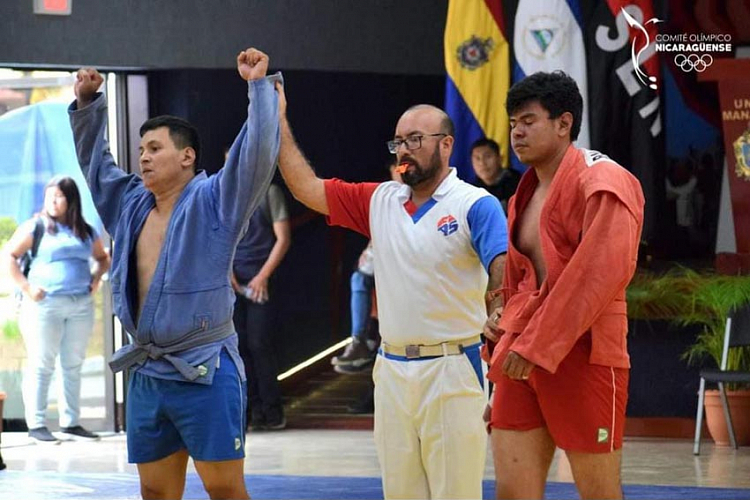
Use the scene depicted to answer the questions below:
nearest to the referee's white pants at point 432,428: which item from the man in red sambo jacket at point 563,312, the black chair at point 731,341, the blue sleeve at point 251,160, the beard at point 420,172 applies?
the man in red sambo jacket at point 563,312

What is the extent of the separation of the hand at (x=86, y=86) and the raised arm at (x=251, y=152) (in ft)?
2.01

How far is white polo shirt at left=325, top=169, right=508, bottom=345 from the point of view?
4547 mm

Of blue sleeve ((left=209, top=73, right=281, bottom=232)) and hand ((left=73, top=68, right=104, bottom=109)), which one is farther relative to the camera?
hand ((left=73, top=68, right=104, bottom=109))

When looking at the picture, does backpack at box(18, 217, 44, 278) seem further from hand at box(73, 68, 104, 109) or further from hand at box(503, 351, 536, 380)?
hand at box(503, 351, 536, 380)

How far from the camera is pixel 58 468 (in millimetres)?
8305

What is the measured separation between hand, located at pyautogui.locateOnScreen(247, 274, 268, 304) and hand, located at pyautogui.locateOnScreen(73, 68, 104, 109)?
14.8 ft

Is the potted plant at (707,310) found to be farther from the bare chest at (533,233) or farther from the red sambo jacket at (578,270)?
the red sambo jacket at (578,270)

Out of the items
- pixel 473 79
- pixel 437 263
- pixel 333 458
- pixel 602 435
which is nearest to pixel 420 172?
pixel 437 263

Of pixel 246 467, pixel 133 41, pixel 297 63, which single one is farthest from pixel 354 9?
pixel 246 467

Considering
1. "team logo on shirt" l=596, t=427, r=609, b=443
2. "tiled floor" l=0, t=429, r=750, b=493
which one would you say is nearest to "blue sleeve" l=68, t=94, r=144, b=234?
"team logo on shirt" l=596, t=427, r=609, b=443

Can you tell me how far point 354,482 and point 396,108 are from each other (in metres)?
6.22

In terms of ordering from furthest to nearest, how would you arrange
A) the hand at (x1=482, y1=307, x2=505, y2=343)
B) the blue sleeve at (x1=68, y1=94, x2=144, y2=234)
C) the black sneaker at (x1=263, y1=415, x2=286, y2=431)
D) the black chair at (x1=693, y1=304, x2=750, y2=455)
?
the black sneaker at (x1=263, y1=415, x2=286, y2=431), the black chair at (x1=693, y1=304, x2=750, y2=455), the blue sleeve at (x1=68, y1=94, x2=144, y2=234), the hand at (x1=482, y1=307, x2=505, y2=343)

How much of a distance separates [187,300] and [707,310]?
504 centimetres

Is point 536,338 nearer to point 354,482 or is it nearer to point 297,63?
point 354,482
